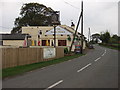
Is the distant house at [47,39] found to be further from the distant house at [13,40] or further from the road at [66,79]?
the road at [66,79]

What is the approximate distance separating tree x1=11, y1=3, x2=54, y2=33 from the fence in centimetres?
4632

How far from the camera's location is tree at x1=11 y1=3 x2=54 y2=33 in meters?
67.8

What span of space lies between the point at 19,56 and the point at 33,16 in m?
51.5

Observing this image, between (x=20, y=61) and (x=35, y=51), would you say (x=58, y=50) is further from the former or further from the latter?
(x=20, y=61)

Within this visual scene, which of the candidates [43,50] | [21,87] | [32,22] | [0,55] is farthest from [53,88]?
[32,22]

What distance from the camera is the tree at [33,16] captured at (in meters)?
67.8

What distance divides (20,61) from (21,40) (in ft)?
108

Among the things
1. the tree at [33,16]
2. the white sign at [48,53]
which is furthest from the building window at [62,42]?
the white sign at [48,53]

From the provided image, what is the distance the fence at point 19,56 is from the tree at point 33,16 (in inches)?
1823

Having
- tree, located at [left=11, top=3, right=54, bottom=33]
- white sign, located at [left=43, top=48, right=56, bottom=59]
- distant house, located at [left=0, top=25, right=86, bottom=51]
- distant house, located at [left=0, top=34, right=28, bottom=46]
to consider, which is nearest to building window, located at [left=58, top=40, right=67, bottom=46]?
distant house, located at [left=0, top=25, right=86, bottom=51]

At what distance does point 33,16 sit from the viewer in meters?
67.9

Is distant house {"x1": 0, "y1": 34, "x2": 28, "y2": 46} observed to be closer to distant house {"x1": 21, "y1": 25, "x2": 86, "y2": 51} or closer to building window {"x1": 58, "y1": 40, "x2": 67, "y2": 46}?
distant house {"x1": 21, "y1": 25, "x2": 86, "y2": 51}

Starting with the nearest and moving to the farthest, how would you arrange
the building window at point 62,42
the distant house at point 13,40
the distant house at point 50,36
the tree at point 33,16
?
1. the distant house at point 50,36
2. the distant house at point 13,40
3. the building window at point 62,42
4. the tree at point 33,16

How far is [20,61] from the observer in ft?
58.7
